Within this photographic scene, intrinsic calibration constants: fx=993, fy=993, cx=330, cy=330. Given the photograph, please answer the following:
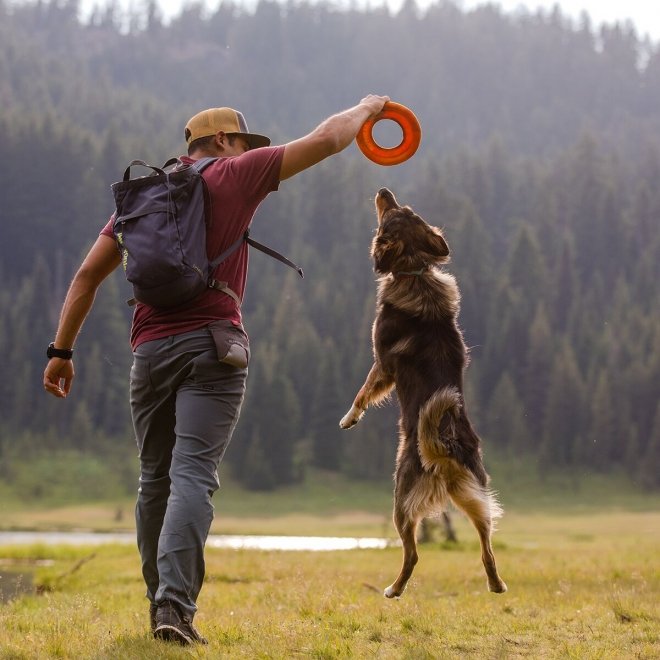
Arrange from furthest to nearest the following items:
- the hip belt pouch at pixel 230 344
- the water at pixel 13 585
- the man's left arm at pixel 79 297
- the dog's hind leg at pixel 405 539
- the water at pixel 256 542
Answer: the water at pixel 256 542 → the water at pixel 13 585 → the dog's hind leg at pixel 405 539 → the man's left arm at pixel 79 297 → the hip belt pouch at pixel 230 344

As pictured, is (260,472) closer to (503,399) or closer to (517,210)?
(503,399)

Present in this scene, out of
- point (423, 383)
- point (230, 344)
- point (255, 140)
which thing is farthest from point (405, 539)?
point (255, 140)

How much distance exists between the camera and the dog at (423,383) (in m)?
5.81

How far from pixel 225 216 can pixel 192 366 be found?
0.76m

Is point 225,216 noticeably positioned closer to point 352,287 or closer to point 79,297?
point 79,297

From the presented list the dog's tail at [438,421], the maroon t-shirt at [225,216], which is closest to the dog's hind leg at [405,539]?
the dog's tail at [438,421]

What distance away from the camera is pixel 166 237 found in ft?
15.6

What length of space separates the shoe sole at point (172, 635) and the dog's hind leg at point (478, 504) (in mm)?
1905

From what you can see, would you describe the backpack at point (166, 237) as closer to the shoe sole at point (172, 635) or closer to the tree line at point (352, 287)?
the shoe sole at point (172, 635)

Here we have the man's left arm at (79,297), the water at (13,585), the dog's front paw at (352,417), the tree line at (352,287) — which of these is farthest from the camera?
the tree line at (352,287)

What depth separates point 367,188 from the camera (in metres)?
101

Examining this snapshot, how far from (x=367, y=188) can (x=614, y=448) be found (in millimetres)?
42056

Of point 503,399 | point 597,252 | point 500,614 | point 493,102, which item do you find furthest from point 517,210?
point 500,614

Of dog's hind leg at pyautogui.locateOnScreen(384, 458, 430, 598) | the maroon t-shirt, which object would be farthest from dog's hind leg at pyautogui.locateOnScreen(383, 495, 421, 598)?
the maroon t-shirt
